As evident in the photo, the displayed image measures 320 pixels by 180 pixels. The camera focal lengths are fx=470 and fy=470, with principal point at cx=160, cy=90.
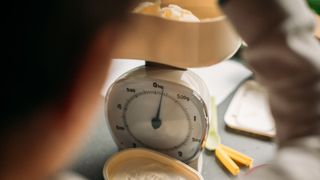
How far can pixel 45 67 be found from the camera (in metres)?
0.26

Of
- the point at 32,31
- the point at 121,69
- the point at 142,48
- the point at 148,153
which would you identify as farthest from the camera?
the point at 121,69

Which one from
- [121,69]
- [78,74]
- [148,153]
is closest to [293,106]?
[78,74]

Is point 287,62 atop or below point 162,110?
atop

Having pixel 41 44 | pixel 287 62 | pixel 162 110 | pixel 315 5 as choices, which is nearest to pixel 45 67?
pixel 41 44

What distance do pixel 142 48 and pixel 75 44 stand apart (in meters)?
0.32

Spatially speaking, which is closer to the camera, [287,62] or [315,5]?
[287,62]

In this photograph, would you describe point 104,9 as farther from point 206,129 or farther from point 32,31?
point 206,129

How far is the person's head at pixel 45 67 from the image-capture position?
0.25m

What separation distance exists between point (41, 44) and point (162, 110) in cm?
41

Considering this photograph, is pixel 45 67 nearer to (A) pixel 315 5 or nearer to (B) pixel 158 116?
(B) pixel 158 116

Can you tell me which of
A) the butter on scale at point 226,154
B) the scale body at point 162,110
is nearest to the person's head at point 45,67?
the scale body at point 162,110

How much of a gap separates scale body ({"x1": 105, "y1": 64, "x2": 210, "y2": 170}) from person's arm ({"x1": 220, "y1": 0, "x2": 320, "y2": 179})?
0.23m

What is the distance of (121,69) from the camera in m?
0.83

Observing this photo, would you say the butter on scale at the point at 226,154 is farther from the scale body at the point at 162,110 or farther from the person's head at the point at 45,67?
the person's head at the point at 45,67
